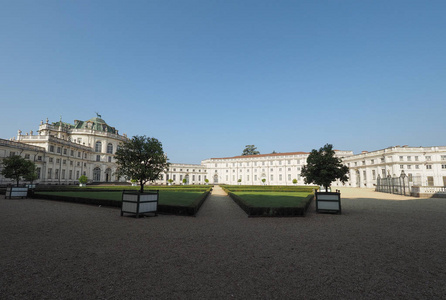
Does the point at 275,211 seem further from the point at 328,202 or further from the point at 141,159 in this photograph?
the point at 141,159

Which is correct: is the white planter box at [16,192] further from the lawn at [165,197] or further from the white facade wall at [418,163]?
the white facade wall at [418,163]

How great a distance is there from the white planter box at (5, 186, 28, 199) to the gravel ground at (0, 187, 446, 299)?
15943 millimetres

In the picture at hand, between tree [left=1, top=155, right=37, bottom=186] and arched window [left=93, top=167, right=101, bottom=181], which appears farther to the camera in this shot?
arched window [left=93, top=167, right=101, bottom=181]

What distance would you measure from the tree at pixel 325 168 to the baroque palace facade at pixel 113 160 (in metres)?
22.3

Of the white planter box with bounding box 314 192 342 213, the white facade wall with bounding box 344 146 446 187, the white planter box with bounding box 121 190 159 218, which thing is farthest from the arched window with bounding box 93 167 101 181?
the white facade wall with bounding box 344 146 446 187

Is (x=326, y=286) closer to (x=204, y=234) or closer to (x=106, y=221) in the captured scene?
(x=204, y=234)

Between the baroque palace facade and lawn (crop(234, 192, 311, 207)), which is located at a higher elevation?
the baroque palace facade

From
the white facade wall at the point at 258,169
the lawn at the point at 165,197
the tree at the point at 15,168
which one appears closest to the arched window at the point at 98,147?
the tree at the point at 15,168

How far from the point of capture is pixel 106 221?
1035cm

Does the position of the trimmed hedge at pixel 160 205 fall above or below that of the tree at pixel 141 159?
below

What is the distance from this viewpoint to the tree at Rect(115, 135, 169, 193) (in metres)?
15.9

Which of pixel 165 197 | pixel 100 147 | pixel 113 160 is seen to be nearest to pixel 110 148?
pixel 100 147

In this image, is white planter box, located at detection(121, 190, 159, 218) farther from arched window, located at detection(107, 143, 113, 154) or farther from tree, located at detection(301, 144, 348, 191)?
arched window, located at detection(107, 143, 113, 154)

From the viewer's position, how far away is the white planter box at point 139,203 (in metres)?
11.5
